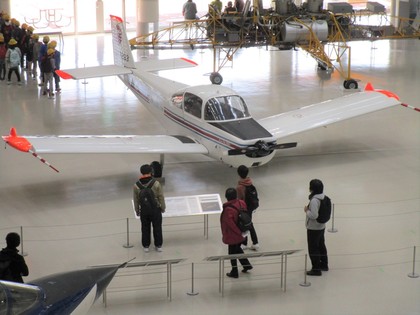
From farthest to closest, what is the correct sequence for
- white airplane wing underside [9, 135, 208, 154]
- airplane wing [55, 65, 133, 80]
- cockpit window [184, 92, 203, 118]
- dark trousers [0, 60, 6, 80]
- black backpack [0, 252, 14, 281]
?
1. dark trousers [0, 60, 6, 80]
2. airplane wing [55, 65, 133, 80]
3. cockpit window [184, 92, 203, 118]
4. white airplane wing underside [9, 135, 208, 154]
5. black backpack [0, 252, 14, 281]

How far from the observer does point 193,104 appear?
49.9 feet

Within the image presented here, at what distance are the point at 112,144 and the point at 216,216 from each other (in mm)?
2287

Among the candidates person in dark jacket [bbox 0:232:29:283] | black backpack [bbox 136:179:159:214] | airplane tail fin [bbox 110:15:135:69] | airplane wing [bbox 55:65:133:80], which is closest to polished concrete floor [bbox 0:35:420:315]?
black backpack [bbox 136:179:159:214]

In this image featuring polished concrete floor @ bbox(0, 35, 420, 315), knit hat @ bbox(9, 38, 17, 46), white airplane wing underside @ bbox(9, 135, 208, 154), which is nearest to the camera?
polished concrete floor @ bbox(0, 35, 420, 315)

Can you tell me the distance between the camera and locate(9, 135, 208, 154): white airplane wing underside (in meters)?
13.7

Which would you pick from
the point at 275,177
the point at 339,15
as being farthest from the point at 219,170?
the point at 339,15

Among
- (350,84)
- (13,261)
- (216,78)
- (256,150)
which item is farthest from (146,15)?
(13,261)

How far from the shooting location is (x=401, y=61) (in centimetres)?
2794

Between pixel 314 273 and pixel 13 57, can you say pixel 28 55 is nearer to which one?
pixel 13 57

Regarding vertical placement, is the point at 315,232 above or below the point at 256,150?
below

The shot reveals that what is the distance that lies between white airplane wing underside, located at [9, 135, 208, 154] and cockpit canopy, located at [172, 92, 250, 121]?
566 mm

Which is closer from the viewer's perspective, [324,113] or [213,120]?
[213,120]

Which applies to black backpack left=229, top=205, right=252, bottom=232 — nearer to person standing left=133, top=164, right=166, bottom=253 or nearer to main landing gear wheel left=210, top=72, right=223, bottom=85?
person standing left=133, top=164, right=166, bottom=253

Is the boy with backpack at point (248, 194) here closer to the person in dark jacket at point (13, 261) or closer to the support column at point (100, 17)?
the person in dark jacket at point (13, 261)
